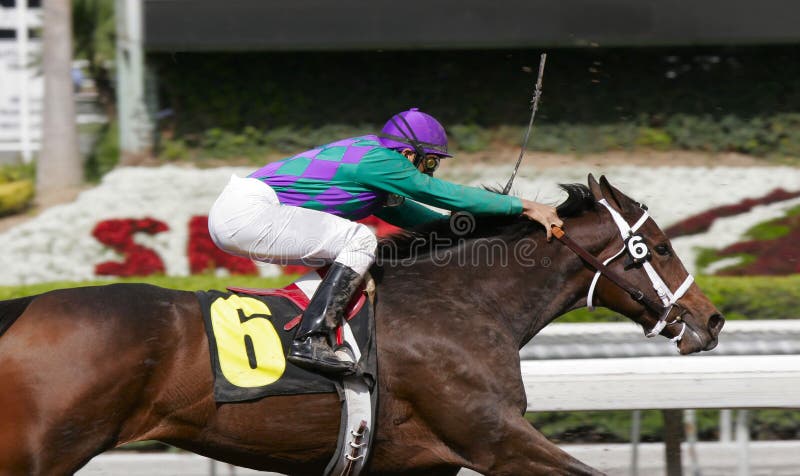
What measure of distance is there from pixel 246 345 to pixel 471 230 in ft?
3.64

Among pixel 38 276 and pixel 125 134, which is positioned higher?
pixel 125 134

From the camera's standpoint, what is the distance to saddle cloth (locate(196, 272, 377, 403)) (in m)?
3.66

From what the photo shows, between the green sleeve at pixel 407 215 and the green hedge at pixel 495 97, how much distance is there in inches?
376

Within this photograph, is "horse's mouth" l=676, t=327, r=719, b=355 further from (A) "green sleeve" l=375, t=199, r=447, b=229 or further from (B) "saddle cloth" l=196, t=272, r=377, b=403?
(B) "saddle cloth" l=196, t=272, r=377, b=403

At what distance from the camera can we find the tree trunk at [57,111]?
45.4 feet

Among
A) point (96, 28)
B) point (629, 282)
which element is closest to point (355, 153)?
point (629, 282)

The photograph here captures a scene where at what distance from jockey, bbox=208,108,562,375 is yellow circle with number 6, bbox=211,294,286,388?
160 millimetres

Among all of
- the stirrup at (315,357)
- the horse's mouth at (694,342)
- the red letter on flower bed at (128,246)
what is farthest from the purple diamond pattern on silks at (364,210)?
the red letter on flower bed at (128,246)

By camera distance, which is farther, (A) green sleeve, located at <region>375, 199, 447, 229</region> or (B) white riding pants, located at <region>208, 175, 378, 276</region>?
(A) green sleeve, located at <region>375, 199, 447, 229</region>

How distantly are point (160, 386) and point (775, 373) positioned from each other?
264 cm

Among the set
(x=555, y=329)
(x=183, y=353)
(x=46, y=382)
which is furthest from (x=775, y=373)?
(x=46, y=382)

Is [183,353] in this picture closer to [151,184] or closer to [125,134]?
[151,184]

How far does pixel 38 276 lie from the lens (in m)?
11.5

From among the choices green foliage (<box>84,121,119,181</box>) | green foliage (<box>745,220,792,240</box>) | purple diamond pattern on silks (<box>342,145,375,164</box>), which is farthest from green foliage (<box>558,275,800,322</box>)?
green foliage (<box>84,121,119,181</box>)
